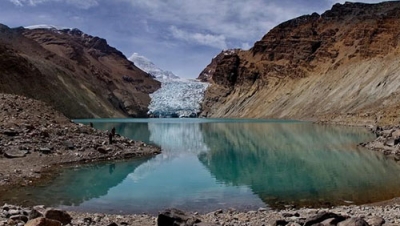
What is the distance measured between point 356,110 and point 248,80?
8071 centimetres

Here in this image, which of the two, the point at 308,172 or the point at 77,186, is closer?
the point at 77,186

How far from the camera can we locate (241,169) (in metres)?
29.3

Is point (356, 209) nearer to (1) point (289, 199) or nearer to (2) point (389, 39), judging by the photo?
(1) point (289, 199)

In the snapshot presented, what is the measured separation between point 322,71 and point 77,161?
124m

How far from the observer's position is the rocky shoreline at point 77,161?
11981 mm

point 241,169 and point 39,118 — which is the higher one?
point 39,118

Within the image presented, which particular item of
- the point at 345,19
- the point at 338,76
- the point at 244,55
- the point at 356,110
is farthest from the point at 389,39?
the point at 244,55

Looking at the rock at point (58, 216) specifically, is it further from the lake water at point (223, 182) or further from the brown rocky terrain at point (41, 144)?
the brown rocky terrain at point (41, 144)

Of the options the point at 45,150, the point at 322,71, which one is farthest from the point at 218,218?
the point at 322,71

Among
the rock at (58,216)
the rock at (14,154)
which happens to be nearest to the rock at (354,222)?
the rock at (58,216)

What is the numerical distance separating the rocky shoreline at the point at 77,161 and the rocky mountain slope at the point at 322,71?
4961 cm

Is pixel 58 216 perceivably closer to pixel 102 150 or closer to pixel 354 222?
pixel 354 222

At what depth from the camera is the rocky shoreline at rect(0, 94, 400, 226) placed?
11981 millimetres

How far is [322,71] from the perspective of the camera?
142 metres
